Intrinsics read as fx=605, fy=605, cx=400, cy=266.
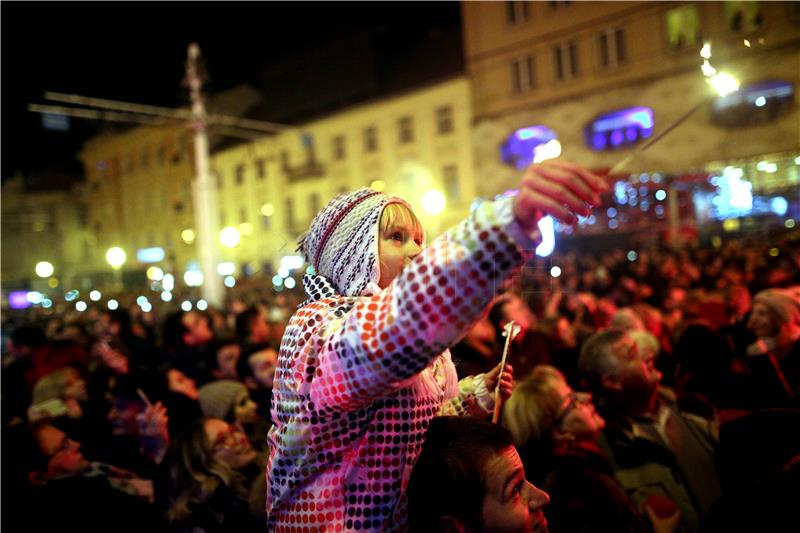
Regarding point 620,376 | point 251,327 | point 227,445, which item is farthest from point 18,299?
point 620,376

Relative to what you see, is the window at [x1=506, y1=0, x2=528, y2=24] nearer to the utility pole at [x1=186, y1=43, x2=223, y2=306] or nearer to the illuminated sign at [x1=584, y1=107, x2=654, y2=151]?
the illuminated sign at [x1=584, y1=107, x2=654, y2=151]

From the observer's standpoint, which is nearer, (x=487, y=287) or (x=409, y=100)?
(x=487, y=287)

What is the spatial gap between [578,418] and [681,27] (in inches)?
678

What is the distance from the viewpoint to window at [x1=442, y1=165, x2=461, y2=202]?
26.4m

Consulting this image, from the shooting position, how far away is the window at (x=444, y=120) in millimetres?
26000

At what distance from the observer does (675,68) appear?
58.1 ft

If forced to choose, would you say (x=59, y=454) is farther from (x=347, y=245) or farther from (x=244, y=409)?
(x=347, y=245)

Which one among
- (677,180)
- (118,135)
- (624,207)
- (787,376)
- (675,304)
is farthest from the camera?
(118,135)

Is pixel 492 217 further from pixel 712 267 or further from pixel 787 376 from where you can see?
pixel 712 267

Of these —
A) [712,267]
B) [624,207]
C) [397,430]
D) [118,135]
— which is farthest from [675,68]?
[118,135]

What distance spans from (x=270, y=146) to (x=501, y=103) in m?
16.2

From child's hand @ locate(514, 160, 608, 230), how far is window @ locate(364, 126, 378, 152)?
94.6ft

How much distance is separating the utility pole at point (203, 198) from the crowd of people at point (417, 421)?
10.0m

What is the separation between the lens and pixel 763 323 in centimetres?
416
